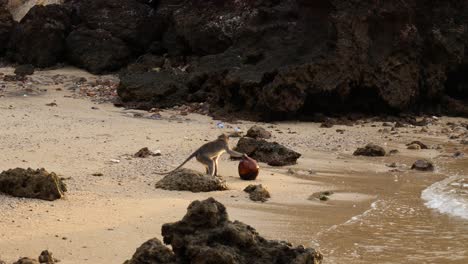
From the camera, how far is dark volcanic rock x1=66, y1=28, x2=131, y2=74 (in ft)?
70.1

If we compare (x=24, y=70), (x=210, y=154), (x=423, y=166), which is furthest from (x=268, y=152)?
(x=24, y=70)

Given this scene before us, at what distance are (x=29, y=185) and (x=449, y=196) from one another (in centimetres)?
498

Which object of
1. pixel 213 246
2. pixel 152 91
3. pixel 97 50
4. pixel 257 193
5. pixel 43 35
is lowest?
pixel 257 193

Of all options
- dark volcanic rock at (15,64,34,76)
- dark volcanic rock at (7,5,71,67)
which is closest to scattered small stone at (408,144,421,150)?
dark volcanic rock at (15,64,34,76)

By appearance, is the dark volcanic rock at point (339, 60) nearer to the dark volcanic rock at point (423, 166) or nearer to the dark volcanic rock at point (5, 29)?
the dark volcanic rock at point (423, 166)

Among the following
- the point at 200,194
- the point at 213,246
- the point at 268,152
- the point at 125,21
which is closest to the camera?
the point at 213,246

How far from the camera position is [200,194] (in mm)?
8352

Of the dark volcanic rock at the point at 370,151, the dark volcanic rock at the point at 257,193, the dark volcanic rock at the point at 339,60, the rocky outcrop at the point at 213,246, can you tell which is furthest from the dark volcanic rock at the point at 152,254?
the dark volcanic rock at the point at 339,60

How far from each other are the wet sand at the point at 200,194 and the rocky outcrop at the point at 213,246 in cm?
89

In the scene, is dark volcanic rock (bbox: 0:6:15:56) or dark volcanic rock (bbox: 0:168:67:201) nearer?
dark volcanic rock (bbox: 0:168:67:201)

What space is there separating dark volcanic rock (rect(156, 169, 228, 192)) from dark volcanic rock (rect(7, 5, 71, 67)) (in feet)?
46.9

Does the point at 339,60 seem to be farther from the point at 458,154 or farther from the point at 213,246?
the point at 213,246

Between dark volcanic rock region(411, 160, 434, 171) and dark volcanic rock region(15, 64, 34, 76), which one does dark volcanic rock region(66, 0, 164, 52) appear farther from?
dark volcanic rock region(411, 160, 434, 171)

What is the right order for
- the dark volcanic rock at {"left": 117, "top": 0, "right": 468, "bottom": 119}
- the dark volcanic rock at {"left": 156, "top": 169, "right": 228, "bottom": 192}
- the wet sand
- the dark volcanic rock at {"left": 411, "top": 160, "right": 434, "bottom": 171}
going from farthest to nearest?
the dark volcanic rock at {"left": 117, "top": 0, "right": 468, "bottom": 119} < the dark volcanic rock at {"left": 411, "top": 160, "right": 434, "bottom": 171} < the dark volcanic rock at {"left": 156, "top": 169, "right": 228, "bottom": 192} < the wet sand
